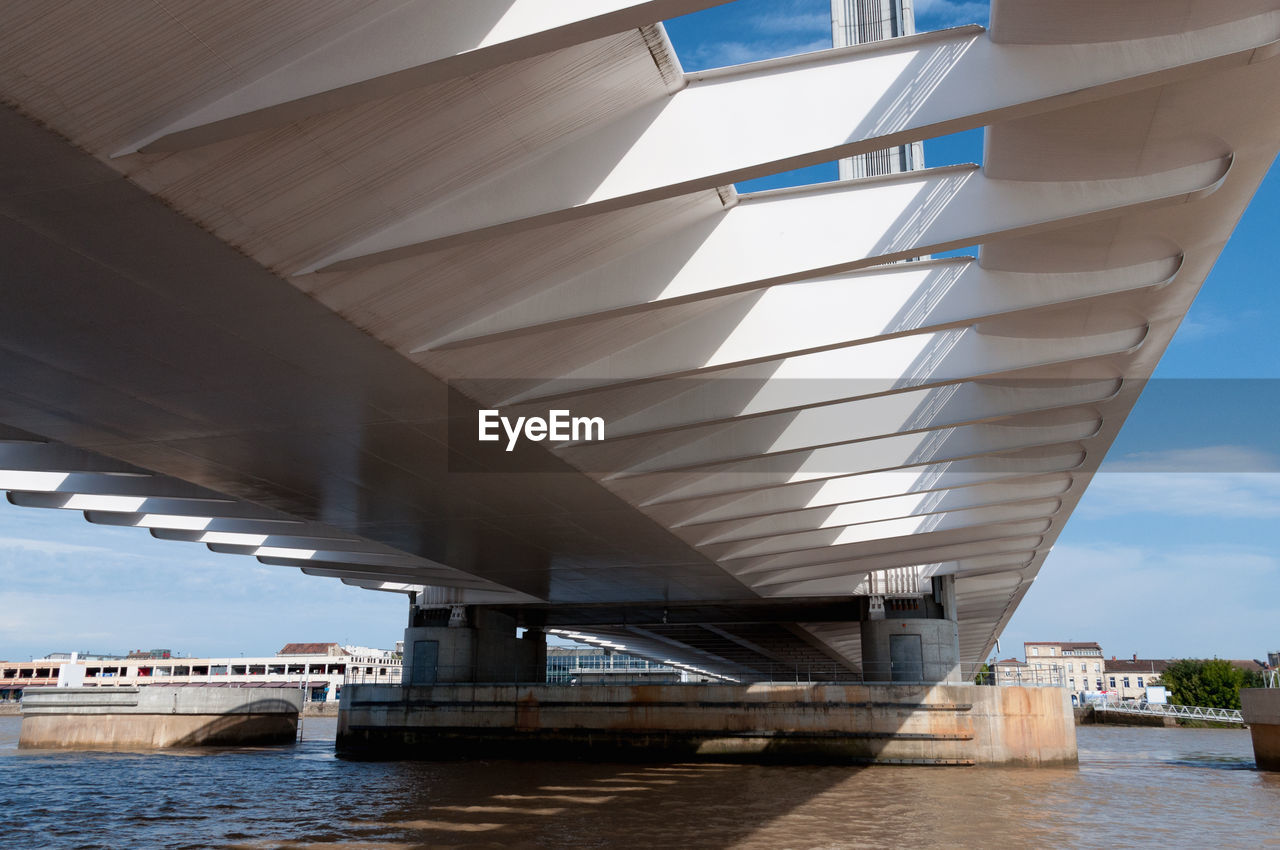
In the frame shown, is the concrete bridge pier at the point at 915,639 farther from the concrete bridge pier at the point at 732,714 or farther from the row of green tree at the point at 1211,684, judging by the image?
the row of green tree at the point at 1211,684

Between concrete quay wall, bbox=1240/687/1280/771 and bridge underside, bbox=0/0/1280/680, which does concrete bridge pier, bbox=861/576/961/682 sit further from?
bridge underside, bbox=0/0/1280/680

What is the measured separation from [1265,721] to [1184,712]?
59.8 metres

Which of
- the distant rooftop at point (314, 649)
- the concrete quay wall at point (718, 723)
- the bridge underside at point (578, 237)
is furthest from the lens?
the distant rooftop at point (314, 649)

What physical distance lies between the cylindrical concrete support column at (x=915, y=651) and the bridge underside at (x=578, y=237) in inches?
638

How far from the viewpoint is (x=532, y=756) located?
122 feet

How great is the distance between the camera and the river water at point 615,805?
682 inches

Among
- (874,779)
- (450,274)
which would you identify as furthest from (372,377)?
(874,779)

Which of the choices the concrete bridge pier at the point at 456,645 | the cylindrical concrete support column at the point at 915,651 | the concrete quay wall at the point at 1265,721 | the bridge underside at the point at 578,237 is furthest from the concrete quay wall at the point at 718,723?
the bridge underside at the point at 578,237

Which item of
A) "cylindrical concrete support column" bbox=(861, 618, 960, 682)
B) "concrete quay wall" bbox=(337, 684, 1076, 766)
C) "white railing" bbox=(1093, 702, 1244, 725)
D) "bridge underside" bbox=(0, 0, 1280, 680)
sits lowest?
"white railing" bbox=(1093, 702, 1244, 725)

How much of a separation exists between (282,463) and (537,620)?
29.4 metres

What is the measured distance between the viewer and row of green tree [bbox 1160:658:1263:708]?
97.5 m

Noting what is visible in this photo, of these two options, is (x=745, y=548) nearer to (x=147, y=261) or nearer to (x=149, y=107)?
(x=147, y=261)

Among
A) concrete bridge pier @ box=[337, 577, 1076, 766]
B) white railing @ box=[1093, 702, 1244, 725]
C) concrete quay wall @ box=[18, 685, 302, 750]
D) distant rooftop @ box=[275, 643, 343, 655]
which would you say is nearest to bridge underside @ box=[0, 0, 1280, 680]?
concrete bridge pier @ box=[337, 577, 1076, 766]

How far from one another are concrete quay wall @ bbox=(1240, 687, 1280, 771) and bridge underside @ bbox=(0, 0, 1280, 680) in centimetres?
1726
